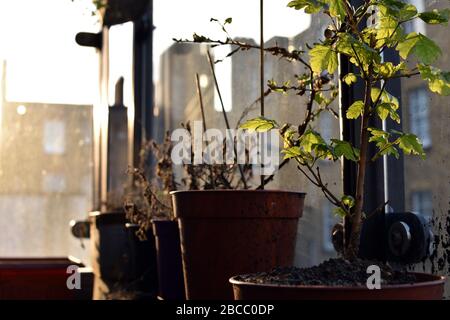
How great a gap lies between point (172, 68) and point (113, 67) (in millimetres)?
785

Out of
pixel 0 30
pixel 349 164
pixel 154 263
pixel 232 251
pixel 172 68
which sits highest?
pixel 0 30

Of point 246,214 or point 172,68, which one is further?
point 172,68

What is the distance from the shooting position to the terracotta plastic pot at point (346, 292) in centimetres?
108

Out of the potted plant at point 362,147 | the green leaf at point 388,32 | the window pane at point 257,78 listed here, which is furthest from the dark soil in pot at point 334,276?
the window pane at point 257,78

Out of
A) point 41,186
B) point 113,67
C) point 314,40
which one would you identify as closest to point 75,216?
point 41,186

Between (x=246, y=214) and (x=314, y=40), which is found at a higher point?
(x=314, y=40)

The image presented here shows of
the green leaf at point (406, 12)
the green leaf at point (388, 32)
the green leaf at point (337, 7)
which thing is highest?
the green leaf at point (337, 7)

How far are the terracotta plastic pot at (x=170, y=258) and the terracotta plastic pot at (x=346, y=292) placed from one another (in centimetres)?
93

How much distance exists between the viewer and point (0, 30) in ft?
14.0

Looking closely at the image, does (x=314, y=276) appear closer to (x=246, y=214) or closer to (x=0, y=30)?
(x=246, y=214)

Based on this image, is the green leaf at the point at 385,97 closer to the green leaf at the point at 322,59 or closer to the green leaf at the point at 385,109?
the green leaf at the point at 385,109

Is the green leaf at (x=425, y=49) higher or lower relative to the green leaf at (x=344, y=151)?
higher

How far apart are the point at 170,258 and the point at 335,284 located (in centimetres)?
102
